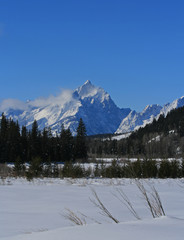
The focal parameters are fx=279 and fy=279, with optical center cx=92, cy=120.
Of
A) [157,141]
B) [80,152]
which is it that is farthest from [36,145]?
[157,141]

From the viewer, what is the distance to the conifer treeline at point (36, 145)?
63.0m

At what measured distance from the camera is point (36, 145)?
67.1 meters

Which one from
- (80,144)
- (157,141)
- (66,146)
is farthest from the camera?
(157,141)

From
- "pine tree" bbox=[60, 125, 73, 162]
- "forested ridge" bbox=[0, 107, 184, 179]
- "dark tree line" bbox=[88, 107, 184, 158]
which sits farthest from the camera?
"dark tree line" bbox=[88, 107, 184, 158]

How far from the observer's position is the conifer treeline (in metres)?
63.0

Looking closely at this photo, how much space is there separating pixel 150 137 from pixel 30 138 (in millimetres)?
69082

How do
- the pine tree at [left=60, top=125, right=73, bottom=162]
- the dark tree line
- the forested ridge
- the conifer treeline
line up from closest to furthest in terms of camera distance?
the forested ridge → the conifer treeline → the pine tree at [left=60, top=125, right=73, bottom=162] → the dark tree line

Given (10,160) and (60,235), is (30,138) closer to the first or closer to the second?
(10,160)

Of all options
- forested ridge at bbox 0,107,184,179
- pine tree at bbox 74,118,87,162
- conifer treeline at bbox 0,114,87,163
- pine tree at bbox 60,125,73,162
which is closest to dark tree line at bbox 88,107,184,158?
forested ridge at bbox 0,107,184,179

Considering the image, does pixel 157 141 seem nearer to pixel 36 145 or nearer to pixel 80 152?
pixel 80 152

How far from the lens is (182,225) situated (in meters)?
2.26

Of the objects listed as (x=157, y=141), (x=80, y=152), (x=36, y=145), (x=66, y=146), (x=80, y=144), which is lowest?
(x=80, y=152)

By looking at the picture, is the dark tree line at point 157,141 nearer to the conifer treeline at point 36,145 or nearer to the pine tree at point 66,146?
the conifer treeline at point 36,145

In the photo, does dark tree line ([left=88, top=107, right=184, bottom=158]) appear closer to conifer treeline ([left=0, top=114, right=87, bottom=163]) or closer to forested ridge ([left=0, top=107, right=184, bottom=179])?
forested ridge ([left=0, top=107, right=184, bottom=179])
